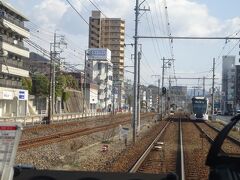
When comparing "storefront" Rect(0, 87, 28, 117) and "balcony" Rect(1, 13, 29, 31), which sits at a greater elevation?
"balcony" Rect(1, 13, 29, 31)

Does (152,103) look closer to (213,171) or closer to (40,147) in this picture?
(40,147)

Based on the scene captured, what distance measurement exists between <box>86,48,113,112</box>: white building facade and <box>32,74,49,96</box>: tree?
132ft

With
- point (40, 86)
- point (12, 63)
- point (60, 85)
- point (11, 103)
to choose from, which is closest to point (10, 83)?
point (12, 63)

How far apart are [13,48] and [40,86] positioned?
15335 mm

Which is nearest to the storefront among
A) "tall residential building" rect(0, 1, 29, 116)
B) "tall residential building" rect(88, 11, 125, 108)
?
"tall residential building" rect(0, 1, 29, 116)

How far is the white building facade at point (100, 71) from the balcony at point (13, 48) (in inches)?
1933

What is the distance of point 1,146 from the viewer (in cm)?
436

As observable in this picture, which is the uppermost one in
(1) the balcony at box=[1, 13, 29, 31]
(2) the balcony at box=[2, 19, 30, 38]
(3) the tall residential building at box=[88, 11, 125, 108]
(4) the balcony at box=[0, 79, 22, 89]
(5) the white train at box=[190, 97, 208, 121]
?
(3) the tall residential building at box=[88, 11, 125, 108]

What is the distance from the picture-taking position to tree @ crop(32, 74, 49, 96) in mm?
85938

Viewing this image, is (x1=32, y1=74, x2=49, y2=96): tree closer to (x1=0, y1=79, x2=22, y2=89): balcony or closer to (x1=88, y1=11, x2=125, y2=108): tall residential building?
(x1=0, y1=79, x2=22, y2=89): balcony

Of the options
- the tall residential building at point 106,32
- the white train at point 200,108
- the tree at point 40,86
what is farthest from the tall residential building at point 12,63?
the tall residential building at point 106,32

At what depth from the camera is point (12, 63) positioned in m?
73.5

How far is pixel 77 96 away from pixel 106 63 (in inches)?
903

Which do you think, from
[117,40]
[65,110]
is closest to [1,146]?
[65,110]
